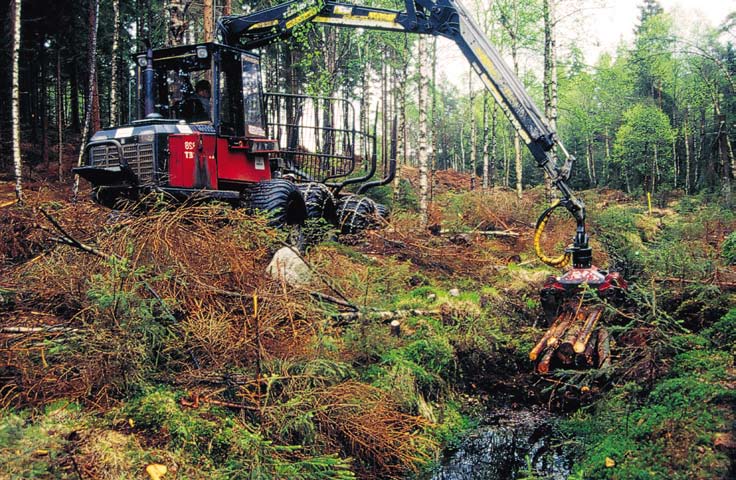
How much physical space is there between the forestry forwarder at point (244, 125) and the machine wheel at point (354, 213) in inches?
43.0

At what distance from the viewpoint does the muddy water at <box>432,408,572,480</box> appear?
4.50m

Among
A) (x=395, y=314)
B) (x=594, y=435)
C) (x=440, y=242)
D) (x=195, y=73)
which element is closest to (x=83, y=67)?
(x=195, y=73)

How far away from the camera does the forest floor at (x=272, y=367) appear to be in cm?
369

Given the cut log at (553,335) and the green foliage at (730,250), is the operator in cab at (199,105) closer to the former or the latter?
the cut log at (553,335)

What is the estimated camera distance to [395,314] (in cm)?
665

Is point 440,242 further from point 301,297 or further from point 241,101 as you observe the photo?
point 301,297

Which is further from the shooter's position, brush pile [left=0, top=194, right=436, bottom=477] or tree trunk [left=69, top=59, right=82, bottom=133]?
tree trunk [left=69, top=59, right=82, bottom=133]

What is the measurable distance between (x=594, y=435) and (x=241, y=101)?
6711mm

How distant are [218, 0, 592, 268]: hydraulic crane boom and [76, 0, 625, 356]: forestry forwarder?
0.05 ft

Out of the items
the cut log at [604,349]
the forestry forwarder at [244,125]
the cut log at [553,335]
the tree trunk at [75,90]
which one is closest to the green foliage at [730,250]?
the forestry forwarder at [244,125]

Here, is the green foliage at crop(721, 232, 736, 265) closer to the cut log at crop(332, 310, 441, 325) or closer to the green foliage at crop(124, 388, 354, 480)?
the cut log at crop(332, 310, 441, 325)

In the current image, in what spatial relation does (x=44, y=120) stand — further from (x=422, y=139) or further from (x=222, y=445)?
(x=222, y=445)

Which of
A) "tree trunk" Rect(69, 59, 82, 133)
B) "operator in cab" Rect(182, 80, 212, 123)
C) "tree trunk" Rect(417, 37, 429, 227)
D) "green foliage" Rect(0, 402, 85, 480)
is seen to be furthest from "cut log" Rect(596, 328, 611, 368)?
"tree trunk" Rect(69, 59, 82, 133)

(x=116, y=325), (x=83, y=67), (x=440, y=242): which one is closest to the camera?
(x=116, y=325)
